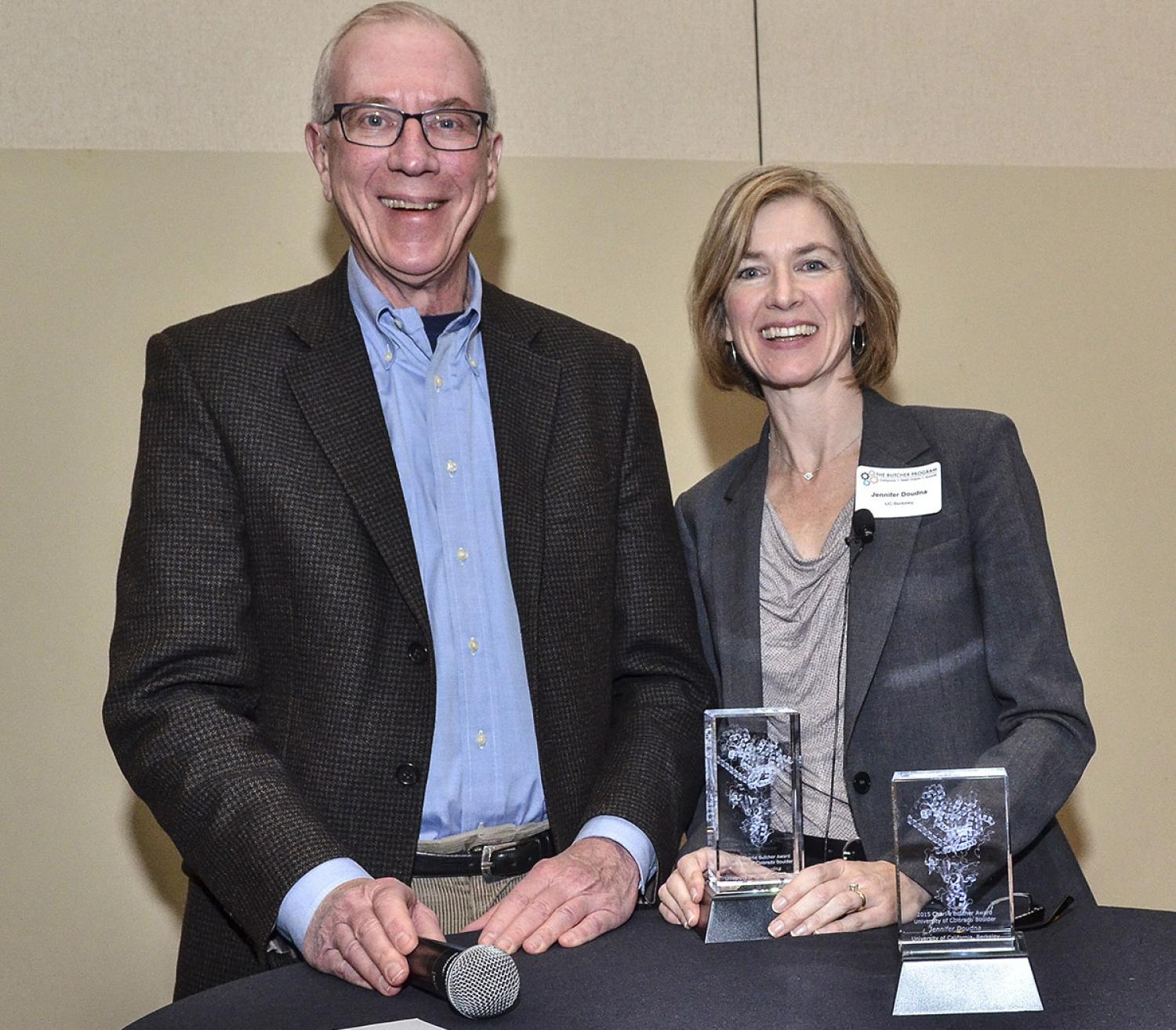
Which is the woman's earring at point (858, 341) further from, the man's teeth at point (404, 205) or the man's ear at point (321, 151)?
the man's ear at point (321, 151)

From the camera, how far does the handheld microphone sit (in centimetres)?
175

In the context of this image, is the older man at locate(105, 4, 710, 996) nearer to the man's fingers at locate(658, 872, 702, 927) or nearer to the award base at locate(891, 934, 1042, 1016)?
the man's fingers at locate(658, 872, 702, 927)

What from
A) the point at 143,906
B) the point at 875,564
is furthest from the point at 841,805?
the point at 143,906

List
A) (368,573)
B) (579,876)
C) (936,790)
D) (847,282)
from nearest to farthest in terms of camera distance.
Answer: (936,790)
(579,876)
(368,573)
(847,282)

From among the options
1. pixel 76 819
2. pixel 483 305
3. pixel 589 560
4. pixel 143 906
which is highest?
pixel 483 305

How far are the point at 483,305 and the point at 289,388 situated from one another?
1.64 feet

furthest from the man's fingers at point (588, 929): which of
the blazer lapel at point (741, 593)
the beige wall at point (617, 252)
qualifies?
the beige wall at point (617, 252)

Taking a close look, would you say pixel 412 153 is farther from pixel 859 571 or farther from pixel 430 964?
pixel 430 964

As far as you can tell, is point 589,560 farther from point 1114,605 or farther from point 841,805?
point 1114,605

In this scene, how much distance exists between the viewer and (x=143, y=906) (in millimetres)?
3779

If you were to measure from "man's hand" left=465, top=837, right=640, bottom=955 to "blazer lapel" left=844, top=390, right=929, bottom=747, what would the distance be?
1.81ft


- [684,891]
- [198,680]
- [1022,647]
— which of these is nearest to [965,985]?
[684,891]

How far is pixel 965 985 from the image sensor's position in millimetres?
1751

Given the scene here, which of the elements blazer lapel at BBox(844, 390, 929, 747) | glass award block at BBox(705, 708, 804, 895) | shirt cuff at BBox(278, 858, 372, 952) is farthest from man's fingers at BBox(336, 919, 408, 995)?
blazer lapel at BBox(844, 390, 929, 747)
